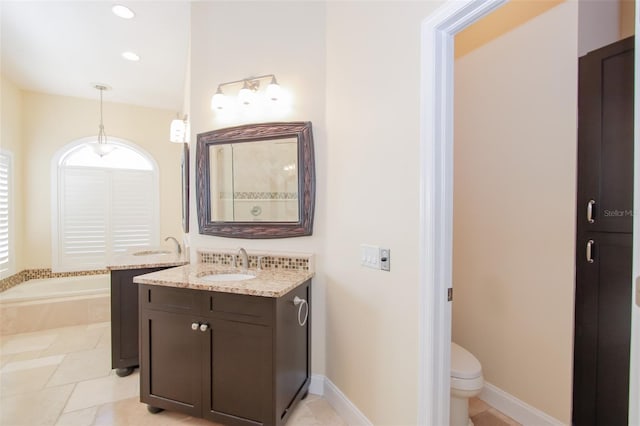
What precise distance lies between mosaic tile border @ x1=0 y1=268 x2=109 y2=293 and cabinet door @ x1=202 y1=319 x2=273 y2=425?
134 inches

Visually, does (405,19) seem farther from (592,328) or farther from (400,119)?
(592,328)

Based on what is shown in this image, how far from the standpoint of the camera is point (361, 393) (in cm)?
180

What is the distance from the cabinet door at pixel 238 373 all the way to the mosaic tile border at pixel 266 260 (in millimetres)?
578

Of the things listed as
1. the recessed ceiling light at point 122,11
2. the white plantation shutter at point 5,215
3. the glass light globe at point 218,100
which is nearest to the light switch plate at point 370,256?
the glass light globe at point 218,100

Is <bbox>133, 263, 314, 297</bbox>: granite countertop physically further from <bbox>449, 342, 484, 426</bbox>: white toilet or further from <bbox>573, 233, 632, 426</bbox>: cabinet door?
<bbox>573, 233, 632, 426</bbox>: cabinet door

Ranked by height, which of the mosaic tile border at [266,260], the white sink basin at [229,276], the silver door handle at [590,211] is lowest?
the white sink basin at [229,276]

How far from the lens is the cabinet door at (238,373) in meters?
1.70

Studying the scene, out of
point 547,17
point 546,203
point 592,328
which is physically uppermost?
point 547,17

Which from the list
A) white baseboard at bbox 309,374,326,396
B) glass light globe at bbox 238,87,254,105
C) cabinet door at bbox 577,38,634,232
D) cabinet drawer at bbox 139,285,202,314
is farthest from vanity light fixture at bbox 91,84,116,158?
cabinet door at bbox 577,38,634,232

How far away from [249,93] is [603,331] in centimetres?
252

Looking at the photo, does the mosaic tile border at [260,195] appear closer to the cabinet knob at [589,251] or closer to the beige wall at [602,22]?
the cabinet knob at [589,251]

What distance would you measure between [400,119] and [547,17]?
1.18 m

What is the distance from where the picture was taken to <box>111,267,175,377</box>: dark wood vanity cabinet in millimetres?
2359

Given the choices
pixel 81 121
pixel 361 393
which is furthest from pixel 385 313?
pixel 81 121
